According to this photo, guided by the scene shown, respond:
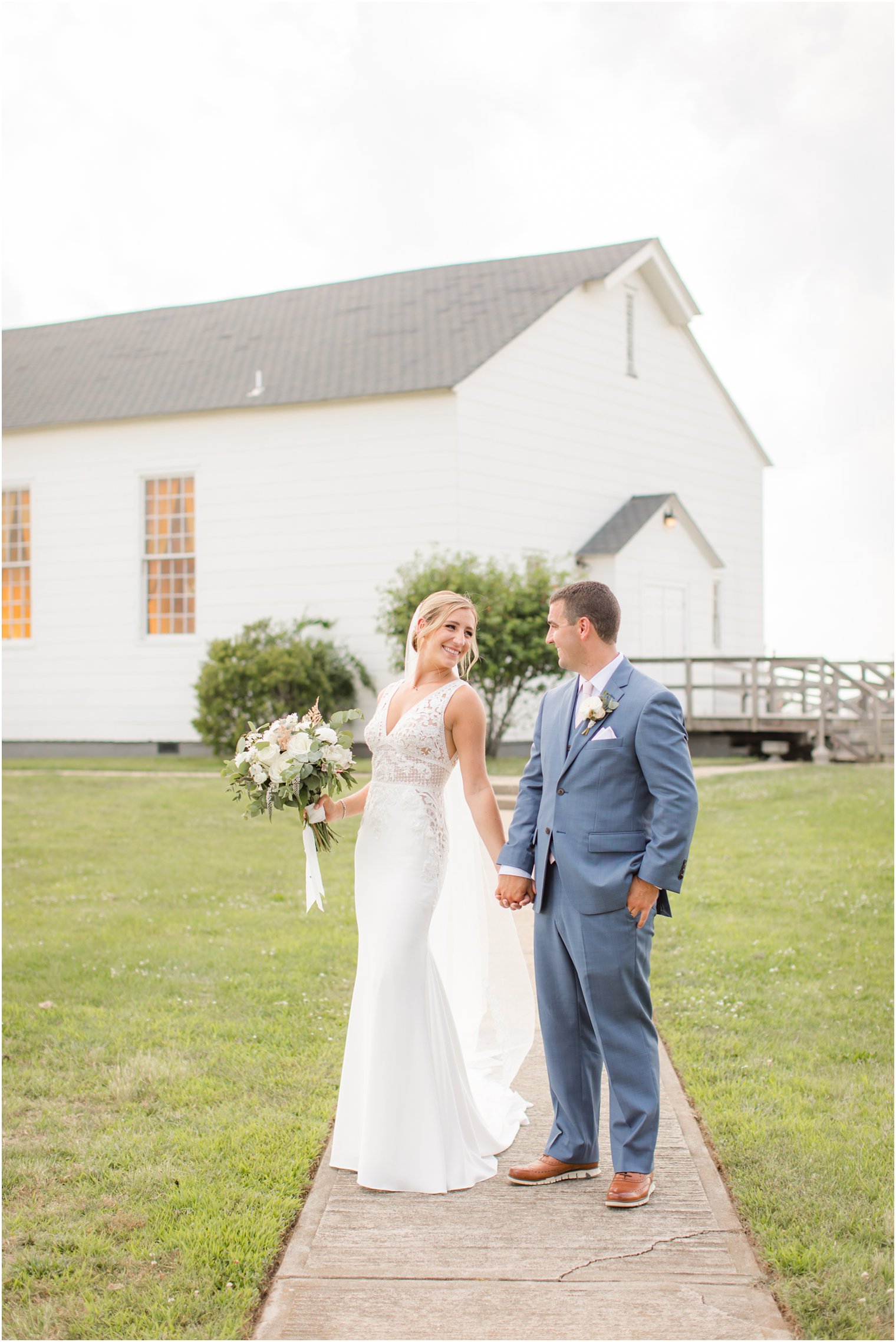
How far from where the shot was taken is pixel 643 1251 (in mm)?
4055

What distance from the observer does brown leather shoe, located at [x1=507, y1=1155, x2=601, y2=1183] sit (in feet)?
15.2

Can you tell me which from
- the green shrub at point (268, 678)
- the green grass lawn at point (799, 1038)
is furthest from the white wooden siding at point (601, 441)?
the green grass lawn at point (799, 1038)

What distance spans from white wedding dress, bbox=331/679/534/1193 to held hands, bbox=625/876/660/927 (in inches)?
36.3

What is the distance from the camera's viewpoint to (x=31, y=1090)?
5.78m

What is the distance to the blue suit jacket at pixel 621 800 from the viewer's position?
423 centimetres

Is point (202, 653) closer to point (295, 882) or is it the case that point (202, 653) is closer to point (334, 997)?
point (295, 882)

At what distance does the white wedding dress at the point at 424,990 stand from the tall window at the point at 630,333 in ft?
67.5

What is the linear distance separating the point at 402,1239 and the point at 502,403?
18.6m

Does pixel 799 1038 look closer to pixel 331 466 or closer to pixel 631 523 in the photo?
pixel 331 466

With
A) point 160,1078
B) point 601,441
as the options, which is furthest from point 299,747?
point 601,441

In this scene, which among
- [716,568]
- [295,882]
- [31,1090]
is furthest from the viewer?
[716,568]

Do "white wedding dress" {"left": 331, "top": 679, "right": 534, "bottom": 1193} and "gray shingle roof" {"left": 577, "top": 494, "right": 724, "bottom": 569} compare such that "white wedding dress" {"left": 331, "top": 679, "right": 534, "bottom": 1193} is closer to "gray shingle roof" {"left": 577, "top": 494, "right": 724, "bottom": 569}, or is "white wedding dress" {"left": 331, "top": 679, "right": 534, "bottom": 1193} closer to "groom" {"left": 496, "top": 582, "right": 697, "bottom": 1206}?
"groom" {"left": 496, "top": 582, "right": 697, "bottom": 1206}

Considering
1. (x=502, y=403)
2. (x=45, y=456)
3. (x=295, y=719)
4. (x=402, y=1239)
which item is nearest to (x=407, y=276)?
(x=502, y=403)

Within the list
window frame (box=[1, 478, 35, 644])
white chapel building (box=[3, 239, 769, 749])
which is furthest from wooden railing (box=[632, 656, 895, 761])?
window frame (box=[1, 478, 35, 644])
